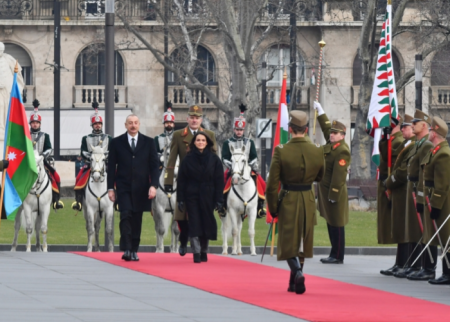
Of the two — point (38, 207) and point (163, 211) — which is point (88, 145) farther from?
point (163, 211)

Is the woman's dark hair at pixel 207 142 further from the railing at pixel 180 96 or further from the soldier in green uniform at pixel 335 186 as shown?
the railing at pixel 180 96

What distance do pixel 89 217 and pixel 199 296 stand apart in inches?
310

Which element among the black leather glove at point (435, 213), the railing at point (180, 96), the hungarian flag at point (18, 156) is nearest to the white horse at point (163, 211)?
the hungarian flag at point (18, 156)

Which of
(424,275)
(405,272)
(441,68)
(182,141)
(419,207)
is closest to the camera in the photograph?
(419,207)

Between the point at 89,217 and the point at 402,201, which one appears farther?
the point at 89,217

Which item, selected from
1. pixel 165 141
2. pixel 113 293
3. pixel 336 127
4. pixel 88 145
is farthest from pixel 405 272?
pixel 88 145

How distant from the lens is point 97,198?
19.4m

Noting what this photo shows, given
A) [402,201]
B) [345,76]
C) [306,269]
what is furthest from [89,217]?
[345,76]

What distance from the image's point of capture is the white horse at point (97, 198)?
752 inches

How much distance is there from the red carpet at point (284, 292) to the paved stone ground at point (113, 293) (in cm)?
27

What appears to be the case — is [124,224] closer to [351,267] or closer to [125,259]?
[125,259]

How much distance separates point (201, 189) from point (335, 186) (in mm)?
1919

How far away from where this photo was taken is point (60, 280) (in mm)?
13133

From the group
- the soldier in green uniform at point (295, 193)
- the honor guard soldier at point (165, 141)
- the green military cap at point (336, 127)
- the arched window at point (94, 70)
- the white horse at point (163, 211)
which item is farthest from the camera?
the arched window at point (94, 70)
